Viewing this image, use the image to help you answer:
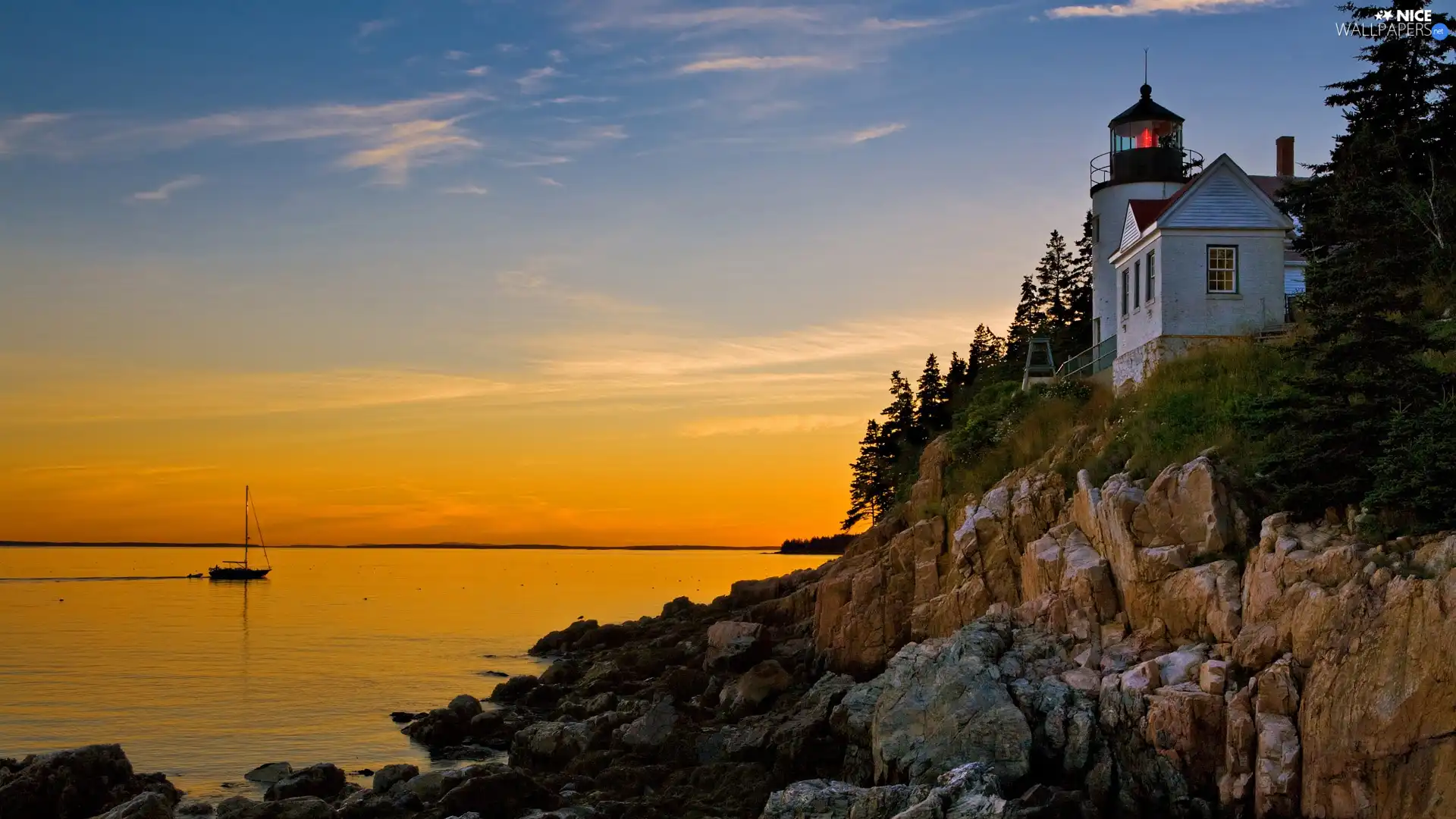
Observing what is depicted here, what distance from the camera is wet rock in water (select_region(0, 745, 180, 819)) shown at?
70.7ft

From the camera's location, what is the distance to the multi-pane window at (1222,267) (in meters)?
32.8

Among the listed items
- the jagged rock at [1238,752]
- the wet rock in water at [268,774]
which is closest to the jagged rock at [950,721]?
the jagged rock at [1238,752]

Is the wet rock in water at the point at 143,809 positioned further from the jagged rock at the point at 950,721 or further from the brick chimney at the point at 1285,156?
the brick chimney at the point at 1285,156

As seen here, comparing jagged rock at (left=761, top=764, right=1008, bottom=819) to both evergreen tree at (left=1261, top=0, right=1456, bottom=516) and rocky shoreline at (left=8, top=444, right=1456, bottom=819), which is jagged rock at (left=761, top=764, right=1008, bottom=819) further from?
evergreen tree at (left=1261, top=0, right=1456, bottom=516)

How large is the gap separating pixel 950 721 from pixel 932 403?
45.6 metres

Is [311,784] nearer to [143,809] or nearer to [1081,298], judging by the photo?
[143,809]

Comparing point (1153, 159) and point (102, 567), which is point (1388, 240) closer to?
Answer: point (1153, 159)

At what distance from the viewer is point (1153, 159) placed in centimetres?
4209

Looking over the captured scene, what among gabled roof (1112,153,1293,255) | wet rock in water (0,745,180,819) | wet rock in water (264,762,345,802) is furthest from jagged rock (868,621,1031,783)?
gabled roof (1112,153,1293,255)

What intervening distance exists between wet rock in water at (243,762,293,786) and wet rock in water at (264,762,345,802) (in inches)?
82.5

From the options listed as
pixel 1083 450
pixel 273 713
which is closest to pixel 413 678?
pixel 273 713

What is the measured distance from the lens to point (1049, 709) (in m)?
21.0

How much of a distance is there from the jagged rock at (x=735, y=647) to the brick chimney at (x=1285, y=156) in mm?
34488

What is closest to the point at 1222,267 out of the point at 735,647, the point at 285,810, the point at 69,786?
the point at 735,647
